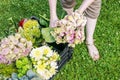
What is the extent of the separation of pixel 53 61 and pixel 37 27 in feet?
1.25

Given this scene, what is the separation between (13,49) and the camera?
303cm

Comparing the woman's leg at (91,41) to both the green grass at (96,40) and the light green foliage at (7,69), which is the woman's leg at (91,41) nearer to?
the green grass at (96,40)

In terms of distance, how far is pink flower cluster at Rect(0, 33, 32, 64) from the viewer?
301cm

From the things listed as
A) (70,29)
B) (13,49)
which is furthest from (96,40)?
(13,49)

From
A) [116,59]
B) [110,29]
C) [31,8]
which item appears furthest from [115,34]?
[31,8]

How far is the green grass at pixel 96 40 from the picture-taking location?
376 cm

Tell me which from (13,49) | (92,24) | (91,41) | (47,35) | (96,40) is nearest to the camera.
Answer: (13,49)

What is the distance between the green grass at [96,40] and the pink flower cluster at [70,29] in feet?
2.42

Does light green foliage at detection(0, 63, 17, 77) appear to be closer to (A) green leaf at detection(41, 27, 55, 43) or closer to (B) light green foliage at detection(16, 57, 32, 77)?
(B) light green foliage at detection(16, 57, 32, 77)

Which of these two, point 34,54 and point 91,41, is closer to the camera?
point 34,54

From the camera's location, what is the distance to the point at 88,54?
3924 millimetres

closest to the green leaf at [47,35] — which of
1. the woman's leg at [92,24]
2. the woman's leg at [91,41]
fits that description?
the woman's leg at [92,24]

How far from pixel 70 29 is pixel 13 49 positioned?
492 millimetres

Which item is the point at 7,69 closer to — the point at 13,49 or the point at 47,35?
the point at 13,49
